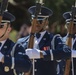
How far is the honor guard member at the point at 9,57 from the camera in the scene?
7355mm

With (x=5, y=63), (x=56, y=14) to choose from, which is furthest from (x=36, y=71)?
(x=56, y=14)

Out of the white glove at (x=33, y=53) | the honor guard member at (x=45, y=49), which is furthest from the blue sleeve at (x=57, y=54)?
the white glove at (x=33, y=53)

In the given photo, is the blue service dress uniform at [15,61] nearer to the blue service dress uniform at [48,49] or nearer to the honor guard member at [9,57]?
the honor guard member at [9,57]

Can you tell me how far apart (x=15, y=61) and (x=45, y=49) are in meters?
1.52

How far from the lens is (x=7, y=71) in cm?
757

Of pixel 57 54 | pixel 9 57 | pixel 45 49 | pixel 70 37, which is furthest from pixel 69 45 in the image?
pixel 9 57

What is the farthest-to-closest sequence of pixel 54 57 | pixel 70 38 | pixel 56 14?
pixel 56 14
pixel 70 38
pixel 54 57

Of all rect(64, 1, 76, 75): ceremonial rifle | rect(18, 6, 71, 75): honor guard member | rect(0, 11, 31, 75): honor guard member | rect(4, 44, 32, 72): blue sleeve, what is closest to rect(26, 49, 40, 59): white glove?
rect(18, 6, 71, 75): honor guard member

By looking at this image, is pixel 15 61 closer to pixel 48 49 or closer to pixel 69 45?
pixel 48 49

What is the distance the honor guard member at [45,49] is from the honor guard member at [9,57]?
782 mm

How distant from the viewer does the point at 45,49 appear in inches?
347

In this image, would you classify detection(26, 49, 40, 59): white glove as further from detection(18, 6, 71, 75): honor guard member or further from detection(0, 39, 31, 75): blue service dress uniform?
detection(0, 39, 31, 75): blue service dress uniform

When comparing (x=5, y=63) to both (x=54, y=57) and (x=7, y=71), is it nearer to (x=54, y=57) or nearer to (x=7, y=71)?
(x=7, y=71)

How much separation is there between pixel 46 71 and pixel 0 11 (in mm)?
1636
